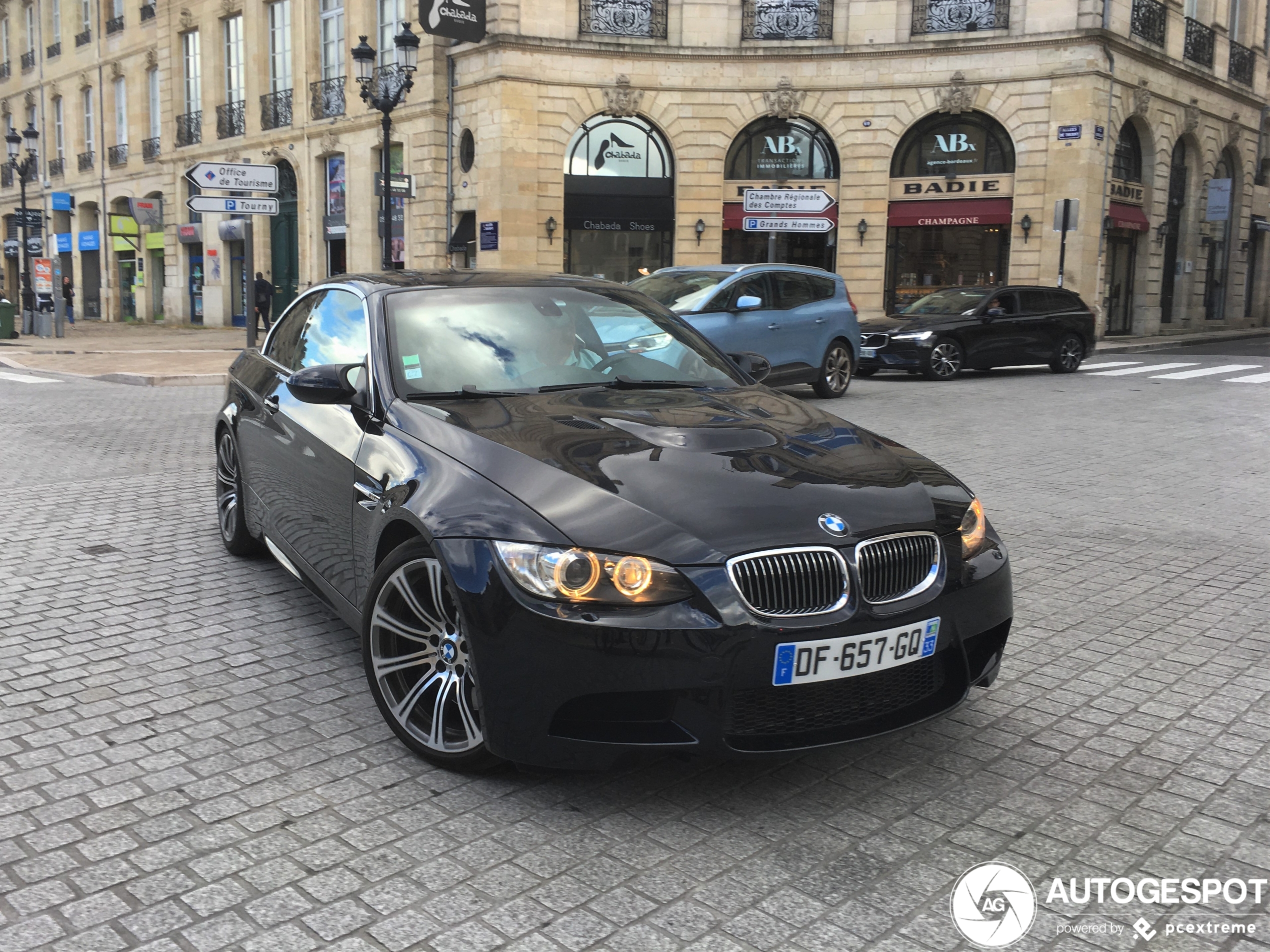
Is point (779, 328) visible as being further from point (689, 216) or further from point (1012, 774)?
point (689, 216)

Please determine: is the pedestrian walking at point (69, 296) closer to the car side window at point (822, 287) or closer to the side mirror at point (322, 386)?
the car side window at point (822, 287)

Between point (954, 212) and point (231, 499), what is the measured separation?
24.8 metres

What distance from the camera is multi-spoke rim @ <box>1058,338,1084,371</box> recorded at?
19625 mm

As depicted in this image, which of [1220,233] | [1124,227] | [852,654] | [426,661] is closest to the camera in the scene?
[852,654]

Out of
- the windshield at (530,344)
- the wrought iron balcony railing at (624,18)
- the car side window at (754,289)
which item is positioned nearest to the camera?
the windshield at (530,344)

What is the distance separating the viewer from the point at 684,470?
3328 mm

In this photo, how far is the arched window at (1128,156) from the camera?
28.9 metres

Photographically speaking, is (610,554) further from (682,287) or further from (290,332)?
(682,287)

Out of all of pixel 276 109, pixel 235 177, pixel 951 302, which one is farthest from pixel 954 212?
pixel 276 109

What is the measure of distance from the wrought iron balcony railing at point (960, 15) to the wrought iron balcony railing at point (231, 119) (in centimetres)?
2040

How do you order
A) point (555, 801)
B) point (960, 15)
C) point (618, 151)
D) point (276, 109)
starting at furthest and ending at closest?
point (276, 109), point (618, 151), point (960, 15), point (555, 801)

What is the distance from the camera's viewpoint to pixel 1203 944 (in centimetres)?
258

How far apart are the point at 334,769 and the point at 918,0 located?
92.5 feet

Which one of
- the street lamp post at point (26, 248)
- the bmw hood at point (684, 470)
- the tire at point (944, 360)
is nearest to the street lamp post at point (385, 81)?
the tire at point (944, 360)
